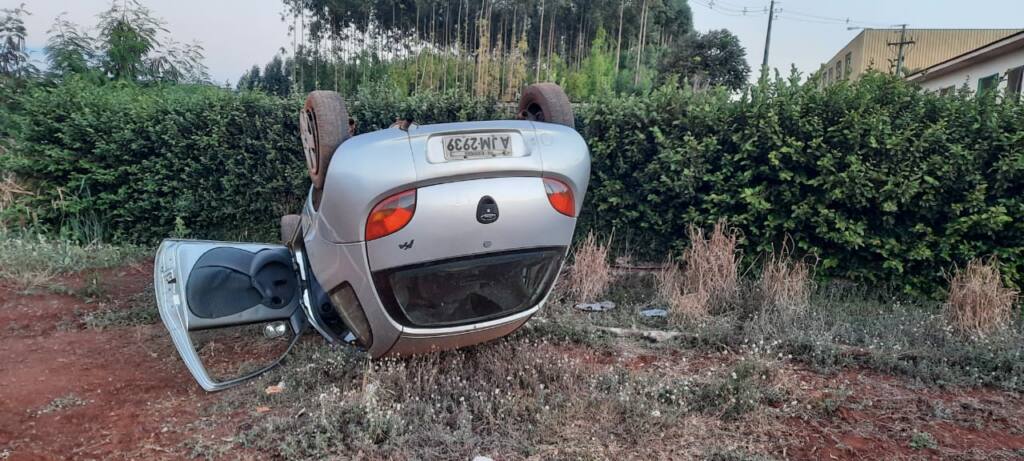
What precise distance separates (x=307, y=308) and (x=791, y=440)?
7.85 ft

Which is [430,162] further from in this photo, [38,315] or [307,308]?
[38,315]

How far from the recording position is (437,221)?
6.97 ft

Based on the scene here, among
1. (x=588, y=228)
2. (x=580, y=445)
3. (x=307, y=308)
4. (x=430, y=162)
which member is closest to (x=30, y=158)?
(x=307, y=308)

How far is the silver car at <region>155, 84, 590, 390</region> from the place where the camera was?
2115 millimetres


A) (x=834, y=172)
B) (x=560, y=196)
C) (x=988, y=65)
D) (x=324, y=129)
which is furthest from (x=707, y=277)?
(x=988, y=65)

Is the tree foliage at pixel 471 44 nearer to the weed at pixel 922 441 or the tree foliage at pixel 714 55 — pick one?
the tree foliage at pixel 714 55

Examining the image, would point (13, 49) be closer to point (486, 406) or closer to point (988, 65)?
point (486, 406)

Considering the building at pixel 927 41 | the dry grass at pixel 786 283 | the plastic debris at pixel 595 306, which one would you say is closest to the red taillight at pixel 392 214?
the plastic debris at pixel 595 306

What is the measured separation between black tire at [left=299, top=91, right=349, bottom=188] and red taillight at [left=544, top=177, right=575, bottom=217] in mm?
887

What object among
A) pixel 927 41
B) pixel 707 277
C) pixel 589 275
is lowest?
pixel 589 275

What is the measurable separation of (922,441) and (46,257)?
6803 millimetres

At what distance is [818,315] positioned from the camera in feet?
13.4

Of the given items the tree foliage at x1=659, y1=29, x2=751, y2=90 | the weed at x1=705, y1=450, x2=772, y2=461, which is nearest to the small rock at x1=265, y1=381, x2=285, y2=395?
the weed at x1=705, y1=450, x2=772, y2=461

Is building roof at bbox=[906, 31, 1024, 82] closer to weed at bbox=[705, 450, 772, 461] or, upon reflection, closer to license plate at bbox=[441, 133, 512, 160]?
weed at bbox=[705, 450, 772, 461]
